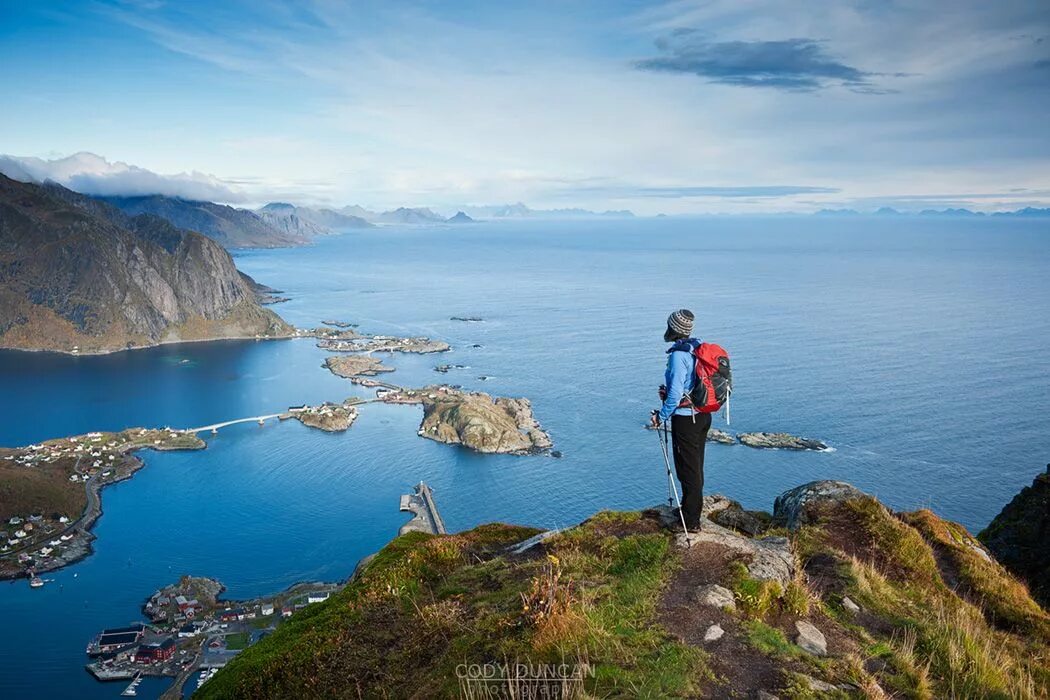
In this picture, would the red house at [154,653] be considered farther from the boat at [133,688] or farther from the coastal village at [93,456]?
the coastal village at [93,456]

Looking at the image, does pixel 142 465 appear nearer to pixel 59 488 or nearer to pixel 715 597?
pixel 59 488

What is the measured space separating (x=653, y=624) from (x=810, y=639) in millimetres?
1962

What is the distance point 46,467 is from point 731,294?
150891 mm

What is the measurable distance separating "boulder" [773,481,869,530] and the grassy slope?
125 cm

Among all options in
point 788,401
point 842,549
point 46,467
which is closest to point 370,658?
point 842,549

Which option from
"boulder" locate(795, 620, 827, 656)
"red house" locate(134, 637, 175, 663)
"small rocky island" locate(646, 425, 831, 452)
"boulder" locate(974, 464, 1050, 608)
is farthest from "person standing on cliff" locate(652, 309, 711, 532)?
"small rocky island" locate(646, 425, 831, 452)

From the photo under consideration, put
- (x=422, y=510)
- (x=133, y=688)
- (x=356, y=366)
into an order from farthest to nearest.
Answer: (x=356, y=366) < (x=422, y=510) < (x=133, y=688)

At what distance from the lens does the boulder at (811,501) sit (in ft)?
41.1

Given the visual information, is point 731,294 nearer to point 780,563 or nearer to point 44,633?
point 44,633

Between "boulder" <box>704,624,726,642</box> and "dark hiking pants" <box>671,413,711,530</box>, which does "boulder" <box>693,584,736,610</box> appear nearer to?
"boulder" <box>704,624,726,642</box>

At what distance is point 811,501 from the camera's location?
1298 cm

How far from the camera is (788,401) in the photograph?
291 feet

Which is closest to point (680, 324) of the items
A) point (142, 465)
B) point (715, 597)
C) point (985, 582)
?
point (715, 597)

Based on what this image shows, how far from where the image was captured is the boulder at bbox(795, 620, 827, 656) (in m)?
7.20
